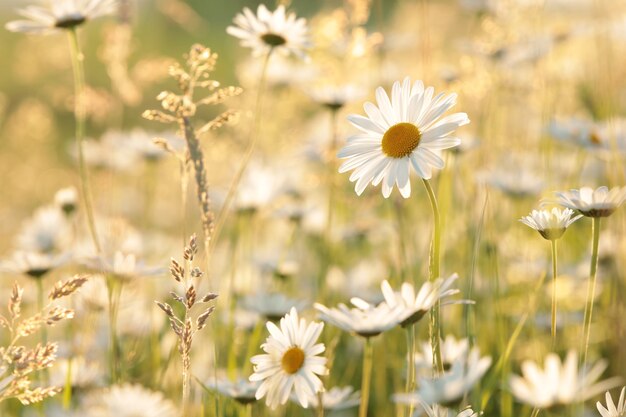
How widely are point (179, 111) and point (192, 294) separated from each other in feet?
1.29

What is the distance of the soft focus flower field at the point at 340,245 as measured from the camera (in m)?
1.20

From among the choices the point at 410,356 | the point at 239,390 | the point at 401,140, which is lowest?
the point at 239,390

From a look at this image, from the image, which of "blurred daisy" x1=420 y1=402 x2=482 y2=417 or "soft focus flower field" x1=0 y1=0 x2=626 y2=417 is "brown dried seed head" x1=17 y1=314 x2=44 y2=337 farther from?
"blurred daisy" x1=420 y1=402 x2=482 y2=417

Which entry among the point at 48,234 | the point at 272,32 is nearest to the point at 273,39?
the point at 272,32

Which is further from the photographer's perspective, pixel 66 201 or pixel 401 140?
pixel 66 201

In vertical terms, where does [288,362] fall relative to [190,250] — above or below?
below

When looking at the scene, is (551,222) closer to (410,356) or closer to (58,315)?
(410,356)

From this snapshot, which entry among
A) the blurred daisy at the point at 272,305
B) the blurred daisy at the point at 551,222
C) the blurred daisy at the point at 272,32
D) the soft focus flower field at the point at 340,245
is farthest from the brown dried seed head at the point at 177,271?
the blurred daisy at the point at 272,32

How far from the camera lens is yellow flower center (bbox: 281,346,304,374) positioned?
1.25 m

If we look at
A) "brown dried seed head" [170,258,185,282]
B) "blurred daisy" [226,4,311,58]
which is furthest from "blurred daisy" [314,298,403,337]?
"blurred daisy" [226,4,311,58]

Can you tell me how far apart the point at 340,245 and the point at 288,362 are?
5.20 ft

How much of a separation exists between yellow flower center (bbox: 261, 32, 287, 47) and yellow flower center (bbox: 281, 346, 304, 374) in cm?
87

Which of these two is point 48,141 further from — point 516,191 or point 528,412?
point 528,412

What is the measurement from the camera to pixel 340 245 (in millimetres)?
2826
